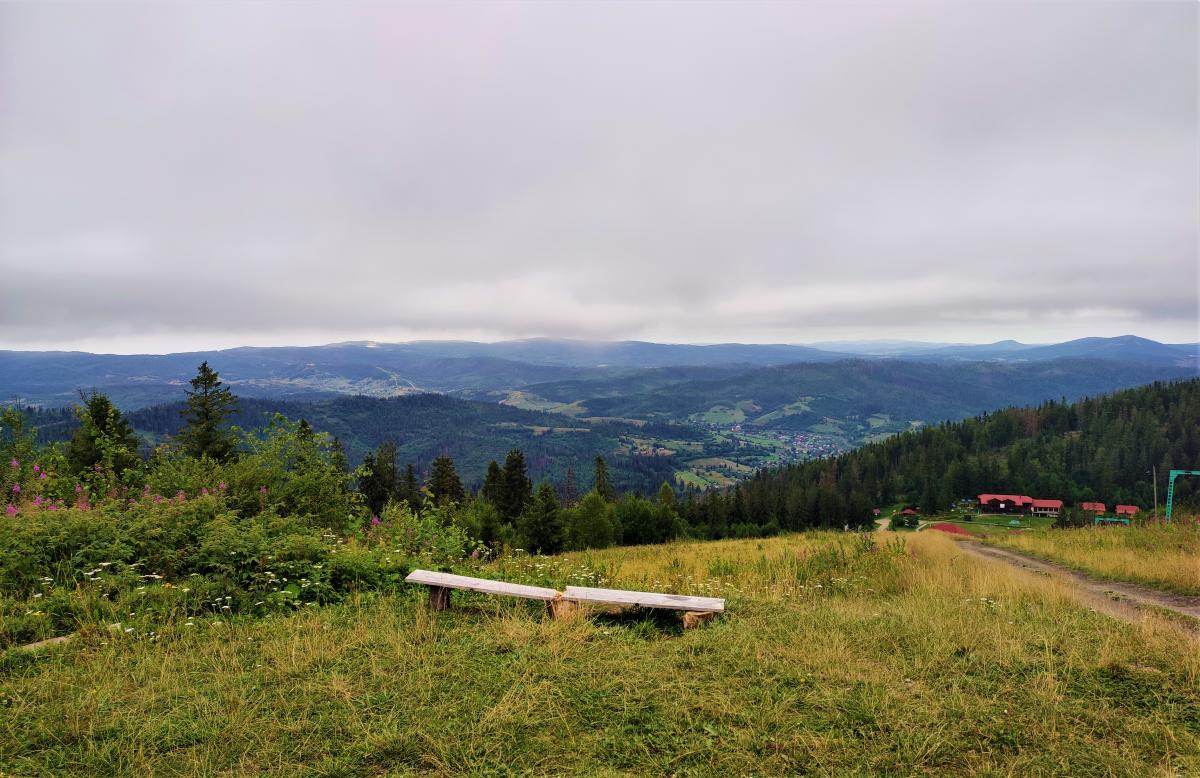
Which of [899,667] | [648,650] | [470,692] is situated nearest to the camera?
[470,692]

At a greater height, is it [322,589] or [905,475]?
[322,589]

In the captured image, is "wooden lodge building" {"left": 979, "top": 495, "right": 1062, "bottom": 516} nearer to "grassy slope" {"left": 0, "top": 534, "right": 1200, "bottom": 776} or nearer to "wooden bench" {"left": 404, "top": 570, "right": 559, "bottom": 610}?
"grassy slope" {"left": 0, "top": 534, "right": 1200, "bottom": 776}

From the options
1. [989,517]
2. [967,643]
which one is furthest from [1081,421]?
[967,643]

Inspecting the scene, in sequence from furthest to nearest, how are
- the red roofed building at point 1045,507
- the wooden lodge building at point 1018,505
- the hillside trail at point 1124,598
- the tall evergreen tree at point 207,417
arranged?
the wooden lodge building at point 1018,505 → the red roofed building at point 1045,507 → the tall evergreen tree at point 207,417 → the hillside trail at point 1124,598

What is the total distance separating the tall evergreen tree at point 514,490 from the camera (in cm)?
4562

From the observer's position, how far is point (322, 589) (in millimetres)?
6688

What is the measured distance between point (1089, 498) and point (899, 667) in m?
130

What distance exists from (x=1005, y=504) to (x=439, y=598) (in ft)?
385

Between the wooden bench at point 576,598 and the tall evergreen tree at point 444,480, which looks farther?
the tall evergreen tree at point 444,480

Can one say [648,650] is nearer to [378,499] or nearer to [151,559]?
[151,559]

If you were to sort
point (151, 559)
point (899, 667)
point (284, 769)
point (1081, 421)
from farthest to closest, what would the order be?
point (1081, 421) < point (151, 559) < point (899, 667) < point (284, 769)

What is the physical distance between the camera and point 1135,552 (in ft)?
35.0

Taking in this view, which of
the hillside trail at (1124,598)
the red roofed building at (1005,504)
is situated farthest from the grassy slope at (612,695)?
the red roofed building at (1005,504)

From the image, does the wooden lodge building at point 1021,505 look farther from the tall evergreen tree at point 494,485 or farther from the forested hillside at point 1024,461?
the tall evergreen tree at point 494,485
